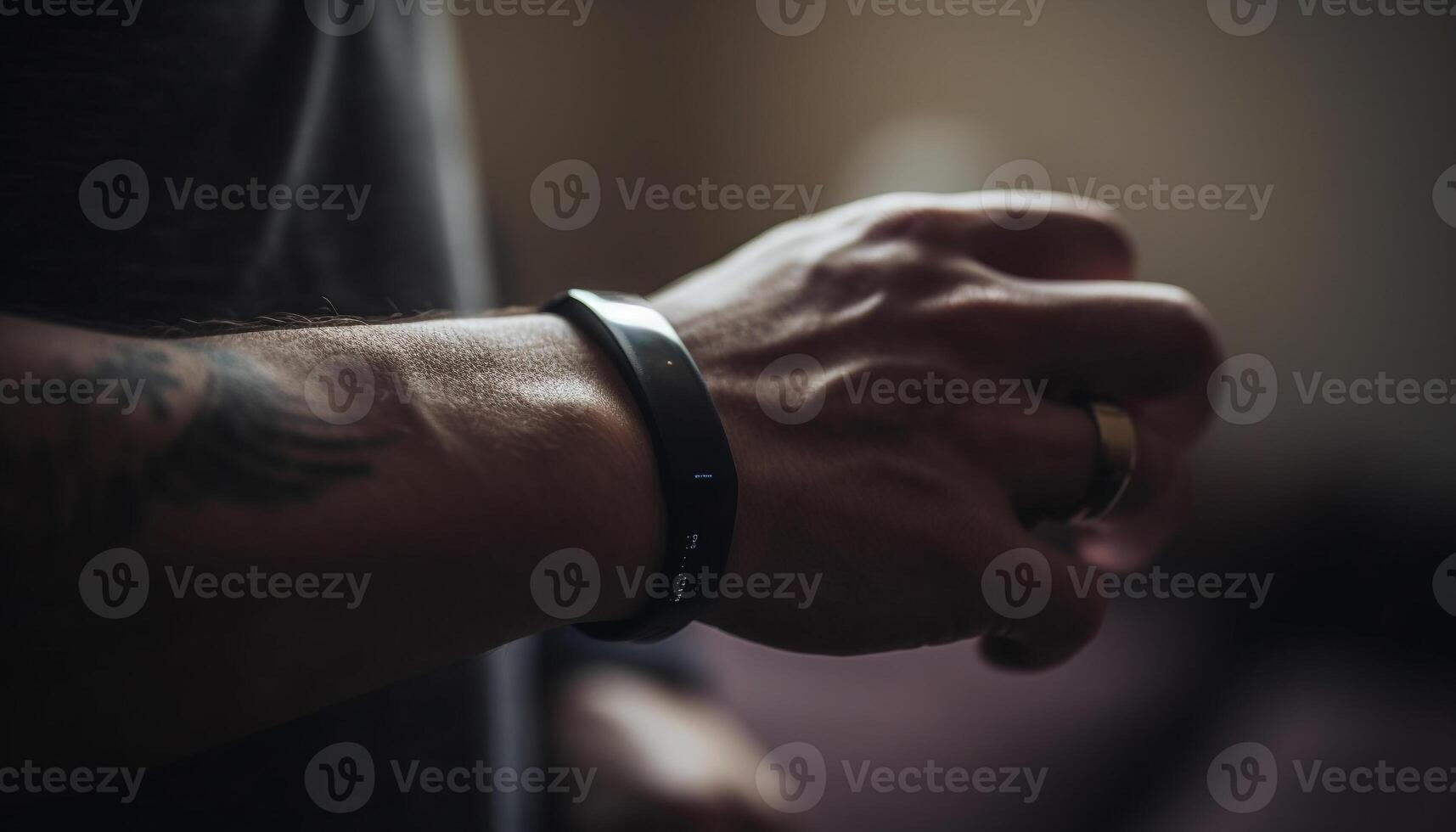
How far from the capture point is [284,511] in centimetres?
32

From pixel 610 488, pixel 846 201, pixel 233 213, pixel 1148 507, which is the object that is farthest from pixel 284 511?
pixel 846 201

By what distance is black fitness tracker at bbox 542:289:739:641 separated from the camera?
397 mm

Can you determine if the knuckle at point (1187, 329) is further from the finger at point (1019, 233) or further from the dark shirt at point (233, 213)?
the dark shirt at point (233, 213)

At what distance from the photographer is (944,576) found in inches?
18.2

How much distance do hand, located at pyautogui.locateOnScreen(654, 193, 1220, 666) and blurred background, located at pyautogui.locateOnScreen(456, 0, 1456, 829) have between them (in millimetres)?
557

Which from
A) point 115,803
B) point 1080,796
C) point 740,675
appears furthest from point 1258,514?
point 115,803

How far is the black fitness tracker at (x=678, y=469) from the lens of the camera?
1.30 ft

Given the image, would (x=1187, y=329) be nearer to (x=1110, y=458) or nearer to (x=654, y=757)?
(x=1110, y=458)

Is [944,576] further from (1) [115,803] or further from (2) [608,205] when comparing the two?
(2) [608,205]

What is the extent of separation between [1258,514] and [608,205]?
1.78 meters

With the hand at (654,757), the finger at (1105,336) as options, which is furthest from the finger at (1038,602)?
the hand at (654,757)

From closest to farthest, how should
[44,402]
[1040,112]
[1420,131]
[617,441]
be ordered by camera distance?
[44,402], [617,441], [1420,131], [1040,112]

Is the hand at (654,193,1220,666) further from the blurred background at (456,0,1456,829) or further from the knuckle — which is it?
the blurred background at (456,0,1456,829)

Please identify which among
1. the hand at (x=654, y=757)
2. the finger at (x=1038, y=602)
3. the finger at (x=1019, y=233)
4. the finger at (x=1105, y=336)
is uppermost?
the finger at (x=1019, y=233)
